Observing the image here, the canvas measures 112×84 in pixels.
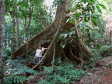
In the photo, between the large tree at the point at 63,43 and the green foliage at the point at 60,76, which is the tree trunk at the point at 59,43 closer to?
the large tree at the point at 63,43

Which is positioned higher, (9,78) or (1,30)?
(1,30)

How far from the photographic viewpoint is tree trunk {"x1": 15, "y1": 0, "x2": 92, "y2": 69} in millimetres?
5680

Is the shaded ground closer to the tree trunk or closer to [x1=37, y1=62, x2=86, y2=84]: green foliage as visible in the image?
[x1=37, y1=62, x2=86, y2=84]: green foliage

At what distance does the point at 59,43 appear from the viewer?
5.93 meters

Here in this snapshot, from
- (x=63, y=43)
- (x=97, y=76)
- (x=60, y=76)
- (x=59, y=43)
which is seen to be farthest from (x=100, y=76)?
(x=59, y=43)

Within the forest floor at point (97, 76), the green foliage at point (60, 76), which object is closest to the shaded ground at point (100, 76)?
the forest floor at point (97, 76)

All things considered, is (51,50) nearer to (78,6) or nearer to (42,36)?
(42,36)

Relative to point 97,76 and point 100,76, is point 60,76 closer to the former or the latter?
point 97,76

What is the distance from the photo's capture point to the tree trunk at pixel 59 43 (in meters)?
5.68

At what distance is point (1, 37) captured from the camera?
251 centimetres

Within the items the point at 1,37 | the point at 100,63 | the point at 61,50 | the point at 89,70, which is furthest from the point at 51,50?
the point at 1,37

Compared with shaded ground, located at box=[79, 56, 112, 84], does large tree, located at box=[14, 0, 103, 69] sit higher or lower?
higher

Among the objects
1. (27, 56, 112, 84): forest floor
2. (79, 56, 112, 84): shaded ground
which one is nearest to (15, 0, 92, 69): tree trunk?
(27, 56, 112, 84): forest floor

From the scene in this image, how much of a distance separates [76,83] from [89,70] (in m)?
1.28
